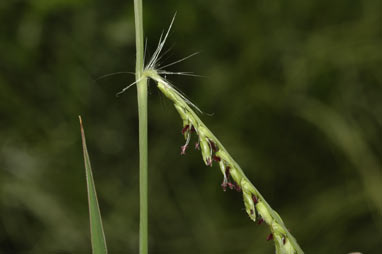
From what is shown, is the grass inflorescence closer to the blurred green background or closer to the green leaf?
the green leaf

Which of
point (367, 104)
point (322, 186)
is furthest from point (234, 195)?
point (367, 104)

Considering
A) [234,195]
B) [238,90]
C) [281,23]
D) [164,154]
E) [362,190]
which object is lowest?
[362,190]

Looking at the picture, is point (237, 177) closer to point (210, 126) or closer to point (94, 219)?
point (94, 219)

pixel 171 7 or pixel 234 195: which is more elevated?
pixel 171 7

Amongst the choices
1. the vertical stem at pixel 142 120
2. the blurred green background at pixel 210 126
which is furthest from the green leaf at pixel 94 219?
the blurred green background at pixel 210 126

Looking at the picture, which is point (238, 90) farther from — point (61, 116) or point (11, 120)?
point (11, 120)

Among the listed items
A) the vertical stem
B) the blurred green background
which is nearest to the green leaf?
the vertical stem

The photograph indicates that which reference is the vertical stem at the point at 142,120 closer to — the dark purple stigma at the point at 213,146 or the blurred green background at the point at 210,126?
the dark purple stigma at the point at 213,146

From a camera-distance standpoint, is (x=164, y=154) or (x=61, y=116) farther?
(x=164, y=154)
